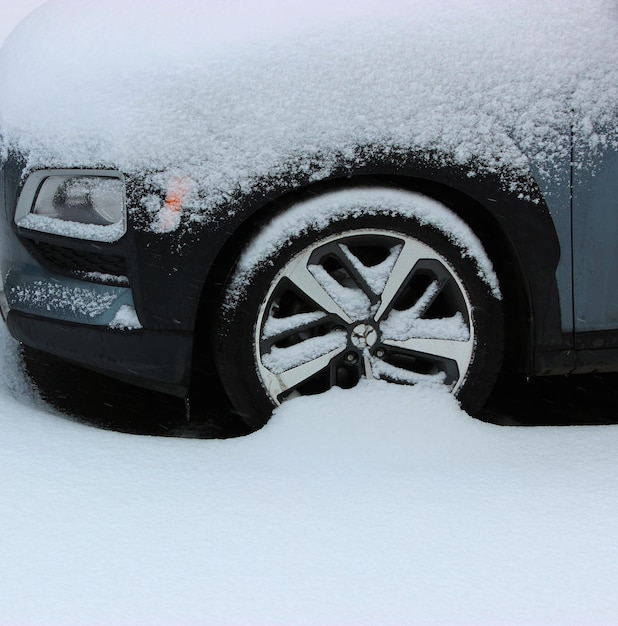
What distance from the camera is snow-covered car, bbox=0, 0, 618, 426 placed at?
2.20 meters

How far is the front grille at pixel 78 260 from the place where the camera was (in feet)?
7.46

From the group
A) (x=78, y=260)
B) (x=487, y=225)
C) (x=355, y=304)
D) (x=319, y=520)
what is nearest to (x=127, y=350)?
(x=78, y=260)

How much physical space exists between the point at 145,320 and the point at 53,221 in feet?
1.19

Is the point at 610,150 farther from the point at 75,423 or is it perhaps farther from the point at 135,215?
the point at 75,423

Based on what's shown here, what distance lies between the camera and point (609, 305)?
238 centimetres

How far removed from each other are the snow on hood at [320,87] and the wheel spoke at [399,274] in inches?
10.6

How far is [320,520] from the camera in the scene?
6.27ft

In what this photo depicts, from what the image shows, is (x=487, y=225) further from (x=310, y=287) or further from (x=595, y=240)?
(x=310, y=287)

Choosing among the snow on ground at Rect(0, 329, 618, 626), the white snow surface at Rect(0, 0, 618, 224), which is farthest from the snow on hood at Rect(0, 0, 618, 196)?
the snow on ground at Rect(0, 329, 618, 626)

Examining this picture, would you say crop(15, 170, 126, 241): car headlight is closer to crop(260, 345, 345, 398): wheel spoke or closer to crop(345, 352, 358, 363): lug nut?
crop(260, 345, 345, 398): wheel spoke

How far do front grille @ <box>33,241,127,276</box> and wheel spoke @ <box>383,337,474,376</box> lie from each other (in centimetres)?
76

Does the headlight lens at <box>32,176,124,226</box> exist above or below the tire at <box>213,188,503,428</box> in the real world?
above

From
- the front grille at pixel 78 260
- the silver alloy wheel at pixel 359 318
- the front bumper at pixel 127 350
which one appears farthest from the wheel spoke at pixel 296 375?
the front grille at pixel 78 260

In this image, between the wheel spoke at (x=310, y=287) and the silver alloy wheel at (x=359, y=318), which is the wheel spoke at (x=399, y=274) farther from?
the wheel spoke at (x=310, y=287)
